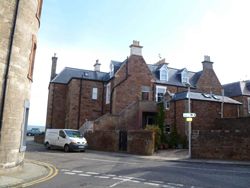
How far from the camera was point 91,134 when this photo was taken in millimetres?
30172

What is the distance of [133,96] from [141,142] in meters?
12.8

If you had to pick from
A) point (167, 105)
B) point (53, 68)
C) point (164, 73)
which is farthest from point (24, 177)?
point (53, 68)

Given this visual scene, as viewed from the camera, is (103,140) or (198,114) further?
(198,114)

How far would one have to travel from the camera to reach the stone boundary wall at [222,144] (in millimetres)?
19906

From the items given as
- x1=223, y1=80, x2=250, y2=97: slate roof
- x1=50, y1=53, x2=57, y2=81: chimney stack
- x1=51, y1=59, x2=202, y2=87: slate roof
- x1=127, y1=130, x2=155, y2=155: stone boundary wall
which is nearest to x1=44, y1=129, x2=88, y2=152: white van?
x1=127, y1=130, x2=155, y2=155: stone boundary wall

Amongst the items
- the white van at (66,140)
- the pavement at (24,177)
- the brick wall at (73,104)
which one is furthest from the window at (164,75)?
the pavement at (24,177)

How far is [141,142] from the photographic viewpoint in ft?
80.8

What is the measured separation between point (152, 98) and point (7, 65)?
27323mm

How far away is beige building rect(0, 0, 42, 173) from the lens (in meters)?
11.9

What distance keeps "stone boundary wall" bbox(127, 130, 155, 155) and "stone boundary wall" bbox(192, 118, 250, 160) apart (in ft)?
12.4

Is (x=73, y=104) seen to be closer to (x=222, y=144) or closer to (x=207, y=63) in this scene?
(x=207, y=63)

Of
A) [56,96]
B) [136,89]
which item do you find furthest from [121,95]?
[56,96]

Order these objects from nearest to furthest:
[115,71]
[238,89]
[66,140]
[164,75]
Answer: [66,140], [115,71], [164,75], [238,89]

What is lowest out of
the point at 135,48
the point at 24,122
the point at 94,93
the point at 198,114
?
the point at 24,122
